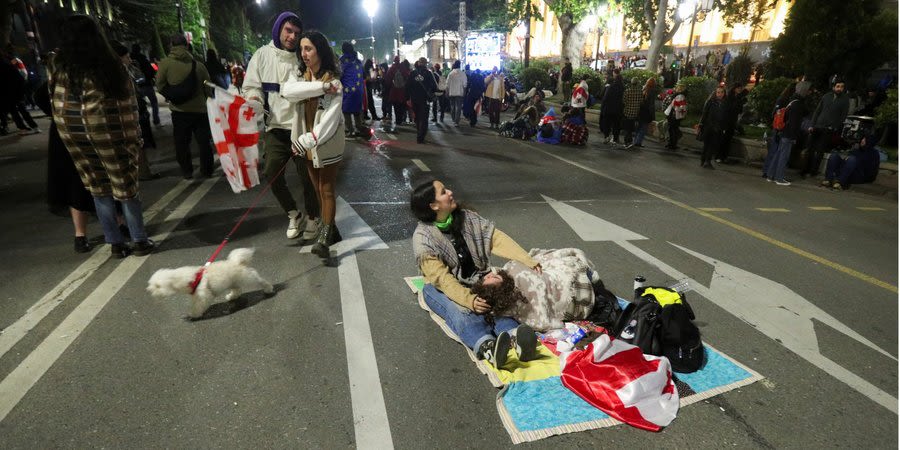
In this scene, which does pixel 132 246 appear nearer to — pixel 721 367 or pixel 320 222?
pixel 320 222

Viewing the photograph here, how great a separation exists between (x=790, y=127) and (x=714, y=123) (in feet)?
4.98

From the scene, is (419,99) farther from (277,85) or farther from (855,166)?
(855,166)

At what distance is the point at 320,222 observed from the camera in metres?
5.08

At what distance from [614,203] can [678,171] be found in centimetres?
372

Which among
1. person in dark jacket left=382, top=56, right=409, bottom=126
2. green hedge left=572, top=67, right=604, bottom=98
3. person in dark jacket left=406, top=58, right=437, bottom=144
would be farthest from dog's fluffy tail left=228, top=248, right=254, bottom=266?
green hedge left=572, top=67, right=604, bottom=98

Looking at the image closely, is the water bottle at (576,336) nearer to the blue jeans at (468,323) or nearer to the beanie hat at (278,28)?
the blue jeans at (468,323)

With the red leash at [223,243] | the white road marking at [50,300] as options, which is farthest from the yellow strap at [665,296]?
the white road marking at [50,300]

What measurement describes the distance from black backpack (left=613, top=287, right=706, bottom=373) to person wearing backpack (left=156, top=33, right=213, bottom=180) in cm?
655

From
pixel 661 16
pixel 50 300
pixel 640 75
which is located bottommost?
pixel 50 300

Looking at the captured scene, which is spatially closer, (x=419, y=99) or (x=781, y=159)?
(x=781, y=159)

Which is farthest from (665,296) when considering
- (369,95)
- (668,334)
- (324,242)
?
(369,95)

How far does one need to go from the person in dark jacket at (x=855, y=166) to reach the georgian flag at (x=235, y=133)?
33.2ft

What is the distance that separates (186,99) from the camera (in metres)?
6.67

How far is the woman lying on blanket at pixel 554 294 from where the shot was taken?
319 centimetres
